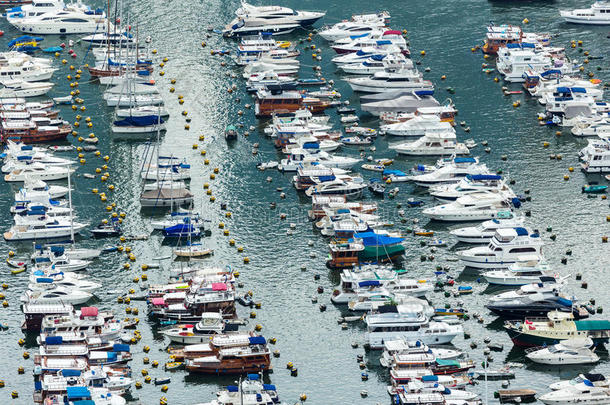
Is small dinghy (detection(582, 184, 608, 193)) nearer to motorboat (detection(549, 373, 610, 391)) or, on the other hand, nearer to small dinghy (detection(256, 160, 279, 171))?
small dinghy (detection(256, 160, 279, 171))

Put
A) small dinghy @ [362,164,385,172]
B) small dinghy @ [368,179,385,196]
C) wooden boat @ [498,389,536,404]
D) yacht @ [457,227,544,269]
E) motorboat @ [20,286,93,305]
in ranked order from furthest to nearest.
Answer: small dinghy @ [362,164,385,172], small dinghy @ [368,179,385,196], yacht @ [457,227,544,269], motorboat @ [20,286,93,305], wooden boat @ [498,389,536,404]

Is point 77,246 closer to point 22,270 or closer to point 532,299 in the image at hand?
point 22,270

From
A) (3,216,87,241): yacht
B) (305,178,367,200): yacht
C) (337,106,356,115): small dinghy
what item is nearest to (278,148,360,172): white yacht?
(305,178,367,200): yacht

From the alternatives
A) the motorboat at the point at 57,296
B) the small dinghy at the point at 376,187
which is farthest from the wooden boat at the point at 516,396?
the small dinghy at the point at 376,187

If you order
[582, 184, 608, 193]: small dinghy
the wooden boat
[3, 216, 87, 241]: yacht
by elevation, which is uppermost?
[582, 184, 608, 193]: small dinghy

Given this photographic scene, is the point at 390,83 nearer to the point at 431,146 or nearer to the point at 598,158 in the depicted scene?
the point at 431,146

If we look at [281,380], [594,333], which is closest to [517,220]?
[594,333]

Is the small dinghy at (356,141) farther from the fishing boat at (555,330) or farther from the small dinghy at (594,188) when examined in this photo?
the fishing boat at (555,330)
